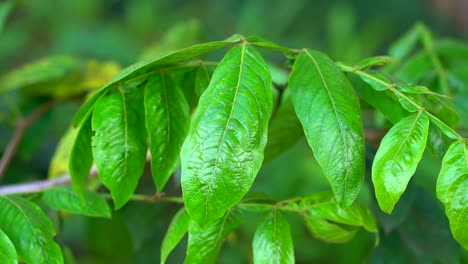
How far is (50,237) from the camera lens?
28.9 inches

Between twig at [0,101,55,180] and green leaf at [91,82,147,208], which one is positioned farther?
twig at [0,101,55,180]

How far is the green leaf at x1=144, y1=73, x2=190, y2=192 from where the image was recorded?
74 cm

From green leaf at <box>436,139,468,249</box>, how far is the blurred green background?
1.00 feet

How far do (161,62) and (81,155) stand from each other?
152 mm

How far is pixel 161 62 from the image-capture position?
2.40 feet

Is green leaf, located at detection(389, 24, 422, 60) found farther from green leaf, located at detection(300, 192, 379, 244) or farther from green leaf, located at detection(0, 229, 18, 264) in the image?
green leaf, located at detection(0, 229, 18, 264)

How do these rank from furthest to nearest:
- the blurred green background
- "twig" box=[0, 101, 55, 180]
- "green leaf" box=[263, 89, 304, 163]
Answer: "twig" box=[0, 101, 55, 180], the blurred green background, "green leaf" box=[263, 89, 304, 163]

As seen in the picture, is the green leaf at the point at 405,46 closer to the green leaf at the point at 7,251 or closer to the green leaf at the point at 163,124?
the green leaf at the point at 163,124

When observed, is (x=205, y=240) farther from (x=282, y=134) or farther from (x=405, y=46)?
(x=405, y=46)

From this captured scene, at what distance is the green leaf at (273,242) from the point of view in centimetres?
70

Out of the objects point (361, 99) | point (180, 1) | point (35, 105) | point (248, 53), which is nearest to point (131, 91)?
point (248, 53)

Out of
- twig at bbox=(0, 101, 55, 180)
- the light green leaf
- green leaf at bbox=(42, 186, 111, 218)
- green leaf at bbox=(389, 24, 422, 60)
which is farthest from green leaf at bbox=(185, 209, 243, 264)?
green leaf at bbox=(389, 24, 422, 60)

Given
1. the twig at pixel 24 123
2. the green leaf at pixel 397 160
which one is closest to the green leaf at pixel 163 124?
the green leaf at pixel 397 160

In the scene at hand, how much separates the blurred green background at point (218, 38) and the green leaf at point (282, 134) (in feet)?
0.68
